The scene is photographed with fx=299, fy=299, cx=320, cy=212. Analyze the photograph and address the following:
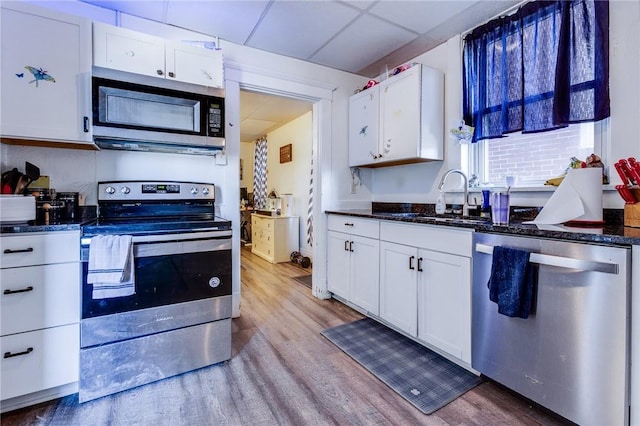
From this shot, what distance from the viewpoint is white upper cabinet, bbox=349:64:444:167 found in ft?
8.09

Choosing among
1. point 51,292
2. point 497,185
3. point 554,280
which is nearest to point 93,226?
point 51,292

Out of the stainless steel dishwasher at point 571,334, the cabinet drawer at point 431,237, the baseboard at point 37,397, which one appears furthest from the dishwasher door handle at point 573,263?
the baseboard at point 37,397

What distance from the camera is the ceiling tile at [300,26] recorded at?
2.15 metres

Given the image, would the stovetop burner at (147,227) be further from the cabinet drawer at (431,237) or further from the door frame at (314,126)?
the cabinet drawer at (431,237)

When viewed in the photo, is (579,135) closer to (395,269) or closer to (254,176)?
(395,269)

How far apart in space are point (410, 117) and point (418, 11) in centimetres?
75

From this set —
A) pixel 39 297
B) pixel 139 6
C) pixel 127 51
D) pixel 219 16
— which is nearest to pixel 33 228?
pixel 39 297

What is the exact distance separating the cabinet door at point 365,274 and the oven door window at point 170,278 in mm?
1167

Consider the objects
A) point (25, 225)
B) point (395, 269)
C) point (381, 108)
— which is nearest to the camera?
point (25, 225)

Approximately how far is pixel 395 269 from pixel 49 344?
6.91 ft

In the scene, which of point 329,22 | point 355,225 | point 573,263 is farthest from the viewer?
point 355,225

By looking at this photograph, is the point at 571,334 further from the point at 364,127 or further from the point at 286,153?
the point at 286,153

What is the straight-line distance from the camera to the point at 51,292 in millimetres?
1549

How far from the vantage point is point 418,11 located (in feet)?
7.16
